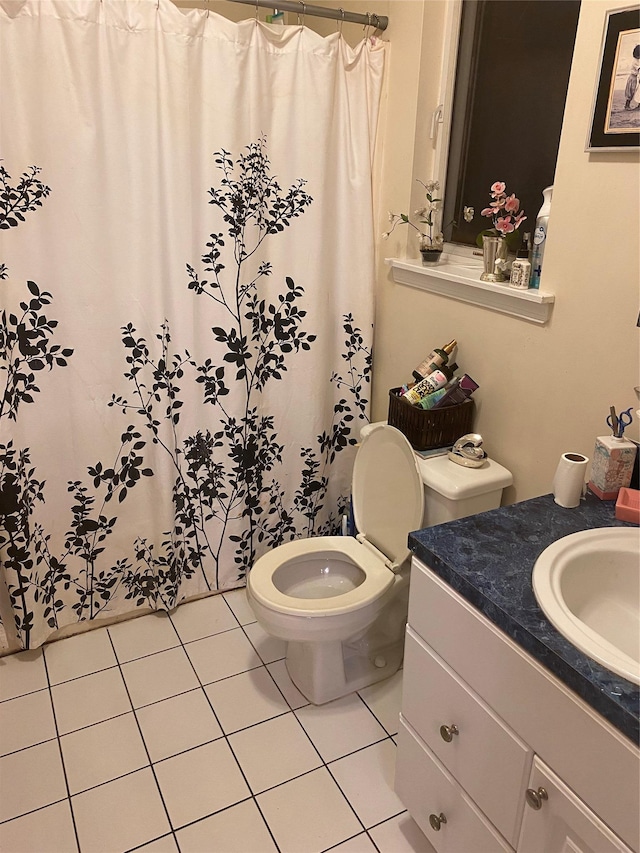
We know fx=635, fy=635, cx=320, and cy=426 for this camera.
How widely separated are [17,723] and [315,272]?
1627 mm

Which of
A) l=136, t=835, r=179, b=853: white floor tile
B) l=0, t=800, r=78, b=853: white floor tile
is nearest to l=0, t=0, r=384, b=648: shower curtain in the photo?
l=0, t=800, r=78, b=853: white floor tile

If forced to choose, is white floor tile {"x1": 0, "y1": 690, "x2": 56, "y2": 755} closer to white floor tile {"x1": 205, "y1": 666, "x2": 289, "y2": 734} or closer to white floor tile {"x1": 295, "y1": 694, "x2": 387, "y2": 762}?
white floor tile {"x1": 205, "y1": 666, "x2": 289, "y2": 734}

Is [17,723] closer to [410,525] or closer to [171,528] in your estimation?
[171,528]

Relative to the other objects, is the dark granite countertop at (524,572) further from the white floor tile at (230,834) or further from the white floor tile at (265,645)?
the white floor tile at (265,645)

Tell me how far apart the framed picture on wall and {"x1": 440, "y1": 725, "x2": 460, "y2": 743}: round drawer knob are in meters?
1.23

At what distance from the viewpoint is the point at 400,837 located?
1.53 meters

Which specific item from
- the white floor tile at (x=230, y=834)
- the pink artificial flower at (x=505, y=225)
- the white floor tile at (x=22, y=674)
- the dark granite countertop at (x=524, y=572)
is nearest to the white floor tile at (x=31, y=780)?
the white floor tile at (x=22, y=674)

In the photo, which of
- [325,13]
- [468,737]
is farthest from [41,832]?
[325,13]

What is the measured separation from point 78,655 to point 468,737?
1360 mm

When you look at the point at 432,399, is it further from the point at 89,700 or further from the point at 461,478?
the point at 89,700

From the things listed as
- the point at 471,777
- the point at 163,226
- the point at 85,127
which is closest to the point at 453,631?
the point at 471,777

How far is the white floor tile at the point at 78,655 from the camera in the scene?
6.52 ft

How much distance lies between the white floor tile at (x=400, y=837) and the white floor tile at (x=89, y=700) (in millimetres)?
794

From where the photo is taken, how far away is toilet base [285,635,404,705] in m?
1.84
